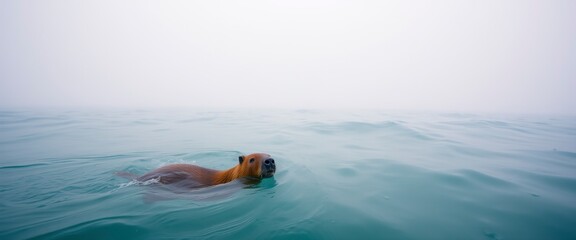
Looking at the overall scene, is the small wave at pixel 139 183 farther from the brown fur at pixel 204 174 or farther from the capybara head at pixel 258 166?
the capybara head at pixel 258 166

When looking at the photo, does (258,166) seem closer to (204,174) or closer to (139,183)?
(204,174)

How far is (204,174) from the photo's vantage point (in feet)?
18.4

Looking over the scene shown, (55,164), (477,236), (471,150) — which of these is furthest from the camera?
(471,150)

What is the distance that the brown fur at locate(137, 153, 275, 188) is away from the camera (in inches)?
202

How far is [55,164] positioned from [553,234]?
34.8ft

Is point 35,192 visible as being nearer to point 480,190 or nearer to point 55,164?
point 55,164

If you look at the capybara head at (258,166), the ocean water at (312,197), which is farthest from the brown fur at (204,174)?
the ocean water at (312,197)

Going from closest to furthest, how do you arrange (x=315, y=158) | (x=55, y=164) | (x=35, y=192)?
1. (x=35, y=192)
2. (x=55, y=164)
3. (x=315, y=158)

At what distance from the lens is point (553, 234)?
326 centimetres

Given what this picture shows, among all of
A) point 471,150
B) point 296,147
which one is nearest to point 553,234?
point 471,150

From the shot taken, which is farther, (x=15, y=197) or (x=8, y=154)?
(x=8, y=154)

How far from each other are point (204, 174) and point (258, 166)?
1407 millimetres

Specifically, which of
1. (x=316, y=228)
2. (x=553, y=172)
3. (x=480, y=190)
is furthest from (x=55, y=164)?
(x=553, y=172)

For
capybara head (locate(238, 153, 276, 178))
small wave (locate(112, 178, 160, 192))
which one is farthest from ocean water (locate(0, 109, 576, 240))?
capybara head (locate(238, 153, 276, 178))
